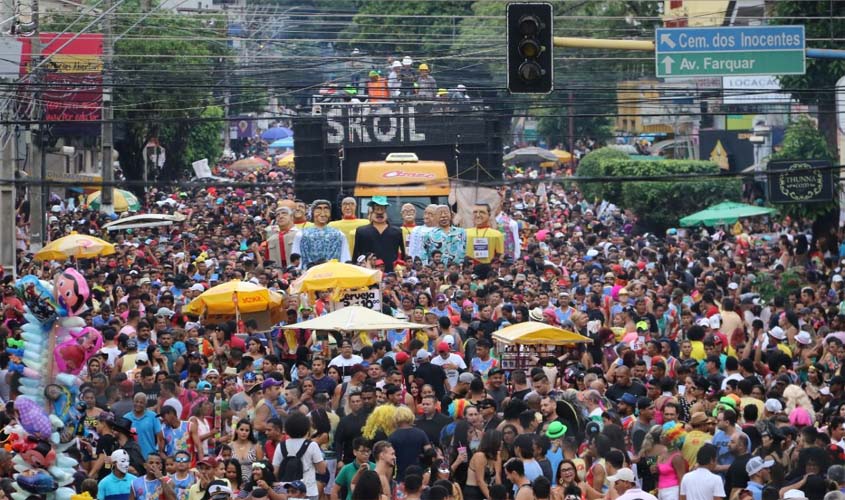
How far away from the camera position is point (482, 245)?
28844 mm

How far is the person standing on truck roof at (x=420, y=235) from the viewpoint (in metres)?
27.6

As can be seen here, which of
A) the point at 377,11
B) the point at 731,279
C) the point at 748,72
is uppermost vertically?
the point at 377,11

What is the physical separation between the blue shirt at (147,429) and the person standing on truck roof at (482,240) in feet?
45.5

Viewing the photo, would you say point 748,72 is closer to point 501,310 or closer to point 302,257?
point 501,310

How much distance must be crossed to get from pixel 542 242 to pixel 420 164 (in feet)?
18.4

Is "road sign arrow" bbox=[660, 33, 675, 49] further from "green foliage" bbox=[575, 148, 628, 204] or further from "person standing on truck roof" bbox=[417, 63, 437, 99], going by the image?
"green foliage" bbox=[575, 148, 628, 204]

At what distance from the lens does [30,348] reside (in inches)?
561

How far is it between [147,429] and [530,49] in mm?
5157

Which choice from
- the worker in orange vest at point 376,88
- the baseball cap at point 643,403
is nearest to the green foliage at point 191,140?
the worker in orange vest at point 376,88

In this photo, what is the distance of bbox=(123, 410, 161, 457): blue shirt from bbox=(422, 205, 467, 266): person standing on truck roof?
12.6m

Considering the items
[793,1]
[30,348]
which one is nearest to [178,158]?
[793,1]

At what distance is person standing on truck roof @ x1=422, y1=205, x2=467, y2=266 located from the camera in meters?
27.6

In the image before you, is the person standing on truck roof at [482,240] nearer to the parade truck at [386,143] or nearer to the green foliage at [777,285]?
the green foliage at [777,285]

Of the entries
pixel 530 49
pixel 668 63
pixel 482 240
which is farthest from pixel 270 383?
pixel 482 240
